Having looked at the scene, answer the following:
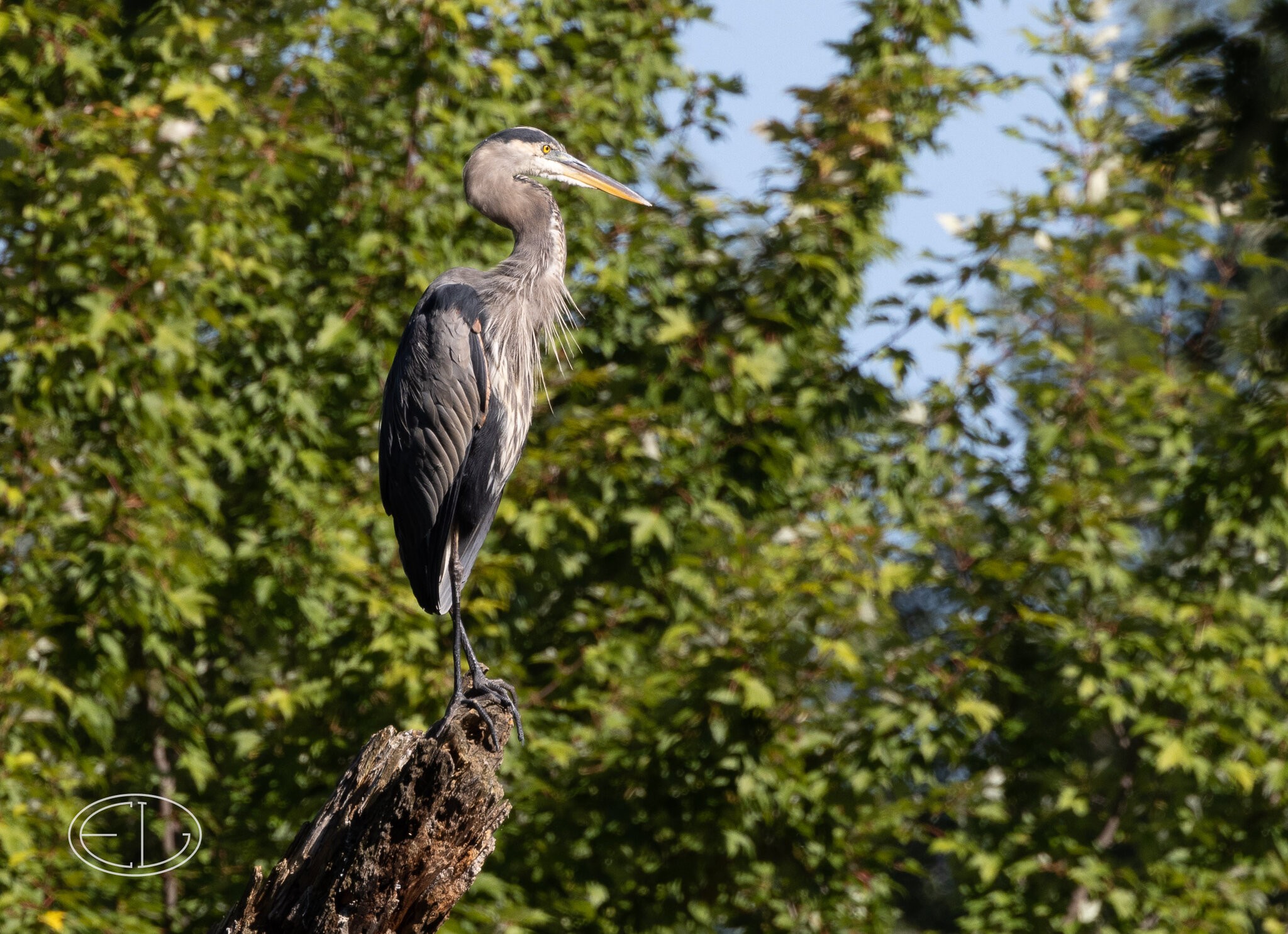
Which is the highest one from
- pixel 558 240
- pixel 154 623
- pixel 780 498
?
pixel 558 240

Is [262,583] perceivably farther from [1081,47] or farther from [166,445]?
[1081,47]

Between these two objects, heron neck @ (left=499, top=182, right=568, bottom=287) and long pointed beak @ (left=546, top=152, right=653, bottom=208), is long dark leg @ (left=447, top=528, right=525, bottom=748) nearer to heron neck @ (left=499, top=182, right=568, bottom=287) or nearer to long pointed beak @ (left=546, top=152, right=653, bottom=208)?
heron neck @ (left=499, top=182, right=568, bottom=287)

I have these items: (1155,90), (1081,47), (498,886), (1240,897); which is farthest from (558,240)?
(1240,897)

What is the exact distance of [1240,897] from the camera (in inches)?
252

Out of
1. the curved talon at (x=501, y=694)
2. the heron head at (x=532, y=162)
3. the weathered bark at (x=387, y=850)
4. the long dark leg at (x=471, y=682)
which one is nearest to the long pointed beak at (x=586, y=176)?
the heron head at (x=532, y=162)

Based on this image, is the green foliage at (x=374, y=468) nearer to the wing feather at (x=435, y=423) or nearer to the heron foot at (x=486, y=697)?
the wing feather at (x=435, y=423)

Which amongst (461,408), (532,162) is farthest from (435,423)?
(532,162)

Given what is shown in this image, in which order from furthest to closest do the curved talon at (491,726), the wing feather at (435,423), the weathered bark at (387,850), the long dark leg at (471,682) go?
1. the wing feather at (435,423)
2. the long dark leg at (471,682)
3. the curved talon at (491,726)
4. the weathered bark at (387,850)

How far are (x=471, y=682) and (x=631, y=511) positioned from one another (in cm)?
218

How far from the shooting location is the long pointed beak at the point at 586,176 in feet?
14.6

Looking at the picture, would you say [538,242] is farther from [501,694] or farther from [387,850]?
[387,850]

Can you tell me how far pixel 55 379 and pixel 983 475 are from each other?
169 inches

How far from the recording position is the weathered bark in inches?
115
